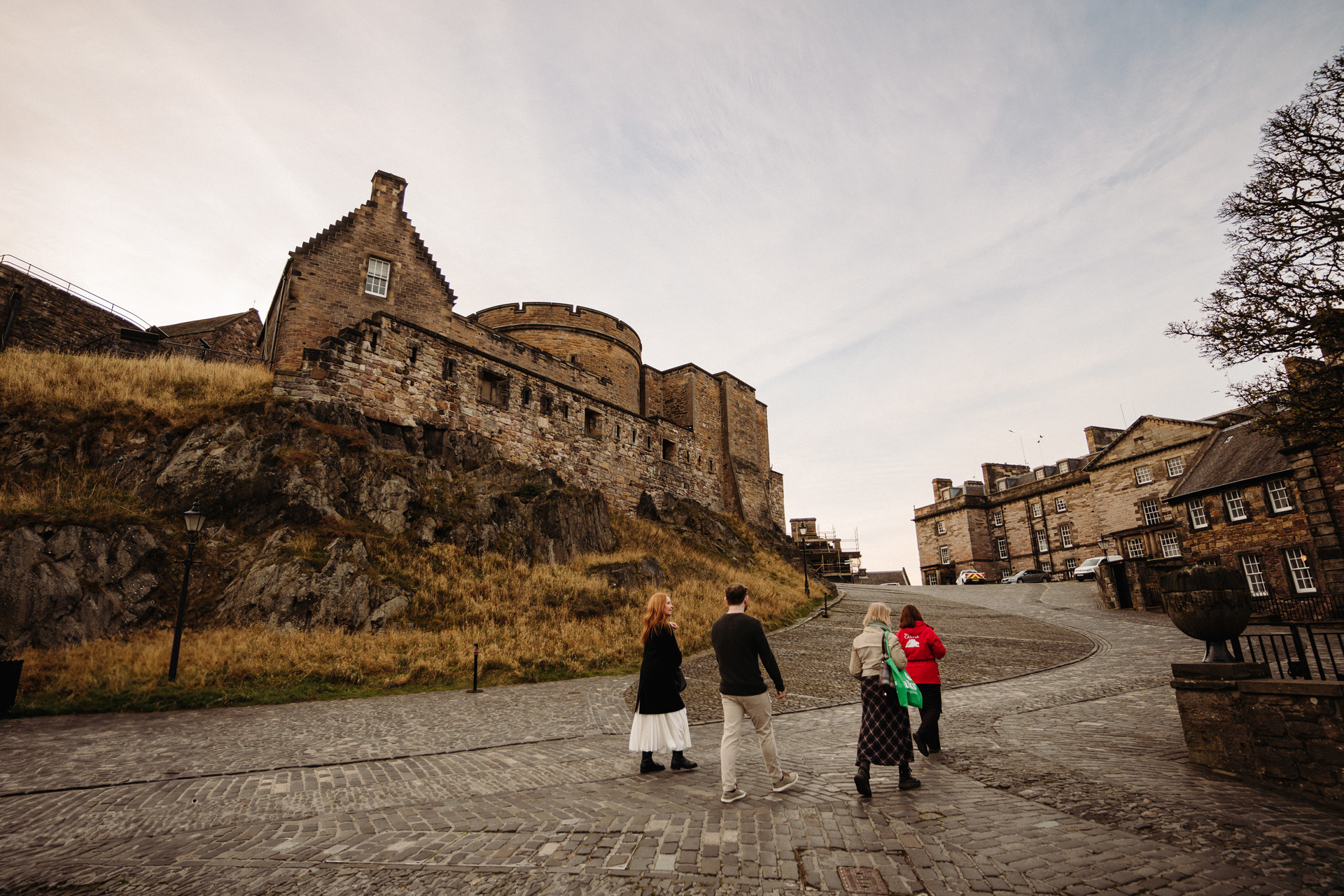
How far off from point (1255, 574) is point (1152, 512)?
47.5 feet

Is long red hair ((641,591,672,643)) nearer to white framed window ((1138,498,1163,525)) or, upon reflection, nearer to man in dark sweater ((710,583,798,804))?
man in dark sweater ((710,583,798,804))

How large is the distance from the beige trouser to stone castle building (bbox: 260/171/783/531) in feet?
50.4

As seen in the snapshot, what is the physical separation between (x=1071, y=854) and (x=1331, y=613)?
22457 mm

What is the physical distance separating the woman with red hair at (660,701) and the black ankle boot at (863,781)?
1.70 metres

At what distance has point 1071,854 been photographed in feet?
13.1

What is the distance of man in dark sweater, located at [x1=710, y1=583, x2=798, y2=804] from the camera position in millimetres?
5180

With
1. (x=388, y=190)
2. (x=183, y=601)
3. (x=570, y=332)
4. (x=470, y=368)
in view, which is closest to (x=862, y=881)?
(x=183, y=601)

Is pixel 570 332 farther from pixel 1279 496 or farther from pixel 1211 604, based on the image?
pixel 1279 496

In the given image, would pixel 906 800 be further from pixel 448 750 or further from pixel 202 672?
pixel 202 672

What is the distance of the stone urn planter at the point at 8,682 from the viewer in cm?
859

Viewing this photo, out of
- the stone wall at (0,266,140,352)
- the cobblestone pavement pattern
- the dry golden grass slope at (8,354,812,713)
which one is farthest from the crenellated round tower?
the cobblestone pavement pattern

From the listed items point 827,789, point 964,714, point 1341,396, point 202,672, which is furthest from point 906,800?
point 202,672

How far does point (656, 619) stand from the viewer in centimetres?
646

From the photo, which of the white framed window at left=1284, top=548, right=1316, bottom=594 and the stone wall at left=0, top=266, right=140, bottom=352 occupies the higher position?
the stone wall at left=0, top=266, right=140, bottom=352
